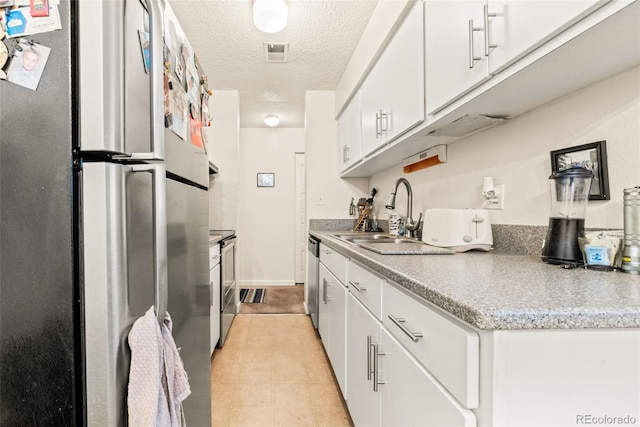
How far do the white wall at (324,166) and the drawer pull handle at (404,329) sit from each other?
2.42 m

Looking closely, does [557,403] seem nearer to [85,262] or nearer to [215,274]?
[85,262]

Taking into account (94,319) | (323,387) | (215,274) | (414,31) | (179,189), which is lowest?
(323,387)

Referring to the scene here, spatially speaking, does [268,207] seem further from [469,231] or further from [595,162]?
[595,162]

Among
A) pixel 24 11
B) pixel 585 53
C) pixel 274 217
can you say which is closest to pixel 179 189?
pixel 24 11

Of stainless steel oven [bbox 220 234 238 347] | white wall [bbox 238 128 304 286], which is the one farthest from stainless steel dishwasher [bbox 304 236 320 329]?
white wall [bbox 238 128 304 286]

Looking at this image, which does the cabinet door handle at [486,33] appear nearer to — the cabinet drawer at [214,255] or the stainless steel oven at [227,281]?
the cabinet drawer at [214,255]

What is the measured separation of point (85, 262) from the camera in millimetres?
657

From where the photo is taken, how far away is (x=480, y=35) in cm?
98

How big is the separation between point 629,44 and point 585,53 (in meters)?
0.09

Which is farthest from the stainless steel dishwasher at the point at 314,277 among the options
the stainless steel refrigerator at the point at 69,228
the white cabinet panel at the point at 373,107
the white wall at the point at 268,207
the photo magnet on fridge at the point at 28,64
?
the photo magnet on fridge at the point at 28,64

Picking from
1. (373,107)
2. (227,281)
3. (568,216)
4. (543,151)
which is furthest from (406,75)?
(227,281)

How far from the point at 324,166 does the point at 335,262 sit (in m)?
1.70

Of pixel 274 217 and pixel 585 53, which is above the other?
pixel 585 53

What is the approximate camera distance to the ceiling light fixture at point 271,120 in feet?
13.6
